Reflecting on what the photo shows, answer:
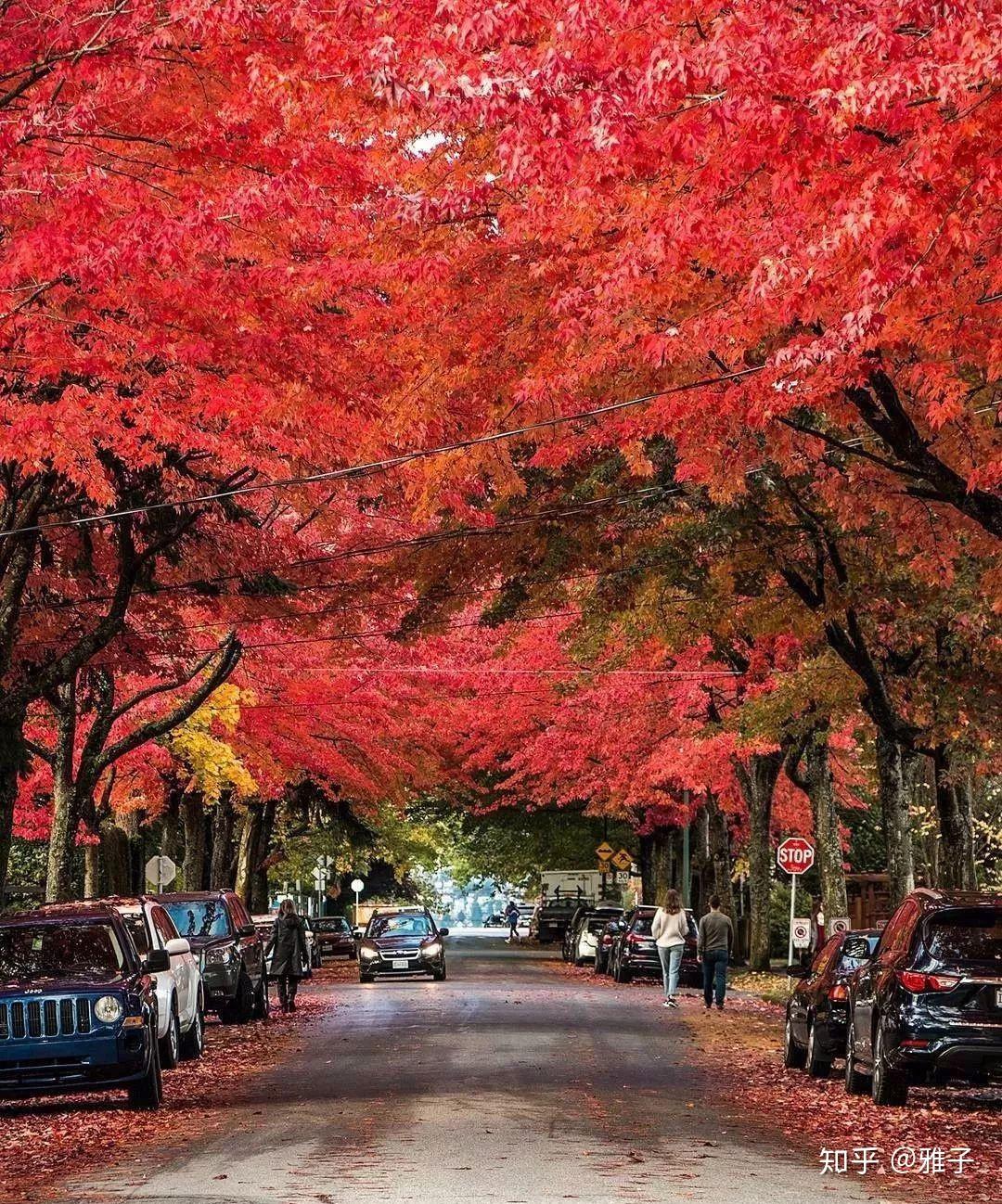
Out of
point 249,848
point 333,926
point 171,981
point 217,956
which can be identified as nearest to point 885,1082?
point 171,981

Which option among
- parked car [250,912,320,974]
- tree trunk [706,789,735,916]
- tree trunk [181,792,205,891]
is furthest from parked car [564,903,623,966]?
tree trunk [181,792,205,891]

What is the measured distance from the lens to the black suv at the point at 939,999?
14.6 metres

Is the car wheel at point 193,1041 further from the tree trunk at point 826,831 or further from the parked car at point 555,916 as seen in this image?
the parked car at point 555,916

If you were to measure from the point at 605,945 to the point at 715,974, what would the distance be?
1554 centimetres

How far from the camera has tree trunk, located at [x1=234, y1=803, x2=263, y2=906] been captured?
172 ft

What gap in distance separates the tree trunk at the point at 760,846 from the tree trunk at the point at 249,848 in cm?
1728

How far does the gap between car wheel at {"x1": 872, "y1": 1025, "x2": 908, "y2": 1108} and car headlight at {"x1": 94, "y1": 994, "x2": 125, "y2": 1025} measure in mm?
6285

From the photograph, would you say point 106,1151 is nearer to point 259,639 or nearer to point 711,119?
point 711,119

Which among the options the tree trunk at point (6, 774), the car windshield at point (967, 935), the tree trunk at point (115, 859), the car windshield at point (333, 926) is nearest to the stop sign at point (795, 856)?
the tree trunk at point (115, 859)

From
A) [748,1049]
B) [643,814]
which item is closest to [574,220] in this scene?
[748,1049]

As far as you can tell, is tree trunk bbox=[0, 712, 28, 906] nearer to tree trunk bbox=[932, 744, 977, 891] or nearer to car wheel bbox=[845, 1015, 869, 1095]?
car wheel bbox=[845, 1015, 869, 1095]

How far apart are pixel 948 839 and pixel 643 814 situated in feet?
108

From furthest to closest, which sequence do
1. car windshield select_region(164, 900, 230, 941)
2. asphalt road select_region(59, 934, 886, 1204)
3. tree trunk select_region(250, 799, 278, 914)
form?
tree trunk select_region(250, 799, 278, 914) → car windshield select_region(164, 900, 230, 941) → asphalt road select_region(59, 934, 886, 1204)

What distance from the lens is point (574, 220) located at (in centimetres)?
1320
